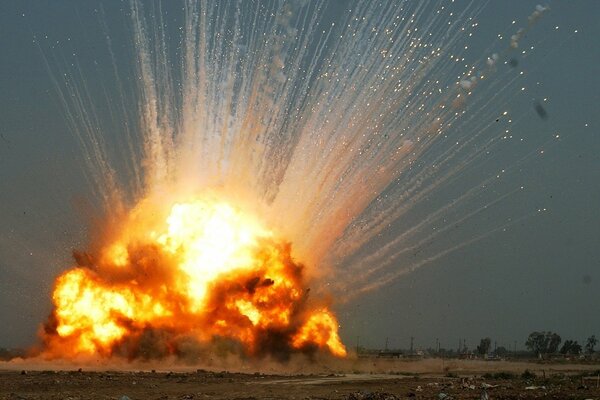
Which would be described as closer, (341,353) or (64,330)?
(64,330)

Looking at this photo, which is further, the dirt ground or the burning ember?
the burning ember

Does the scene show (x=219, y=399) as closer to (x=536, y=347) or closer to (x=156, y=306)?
(x=156, y=306)

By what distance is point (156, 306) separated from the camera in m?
69.4

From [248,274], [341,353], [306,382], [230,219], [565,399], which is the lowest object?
[565,399]

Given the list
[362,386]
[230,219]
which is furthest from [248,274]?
[362,386]

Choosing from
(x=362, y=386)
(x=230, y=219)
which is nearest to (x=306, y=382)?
(x=362, y=386)

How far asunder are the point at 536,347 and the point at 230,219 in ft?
474

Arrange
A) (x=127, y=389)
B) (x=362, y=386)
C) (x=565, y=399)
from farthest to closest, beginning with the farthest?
(x=362, y=386)
(x=127, y=389)
(x=565, y=399)

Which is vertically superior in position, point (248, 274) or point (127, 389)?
point (248, 274)

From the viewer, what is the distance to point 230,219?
69250 mm

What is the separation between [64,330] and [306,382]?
27.3 meters

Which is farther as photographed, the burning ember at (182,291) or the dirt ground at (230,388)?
the burning ember at (182,291)

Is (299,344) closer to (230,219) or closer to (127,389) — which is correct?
(230,219)

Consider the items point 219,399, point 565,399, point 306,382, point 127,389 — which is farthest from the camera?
point 306,382
